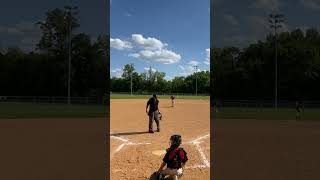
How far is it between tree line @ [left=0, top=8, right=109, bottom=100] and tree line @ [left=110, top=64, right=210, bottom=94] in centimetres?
Answer: 4437

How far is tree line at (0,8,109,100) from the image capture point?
193 feet

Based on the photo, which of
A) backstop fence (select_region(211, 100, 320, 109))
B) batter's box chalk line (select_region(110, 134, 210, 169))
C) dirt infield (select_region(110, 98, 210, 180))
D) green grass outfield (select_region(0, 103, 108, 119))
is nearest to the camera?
dirt infield (select_region(110, 98, 210, 180))

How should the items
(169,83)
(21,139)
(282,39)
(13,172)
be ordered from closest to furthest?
1. (13,172)
2. (21,139)
3. (282,39)
4. (169,83)

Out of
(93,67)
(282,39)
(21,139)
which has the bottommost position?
(21,139)

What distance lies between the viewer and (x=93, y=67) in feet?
201

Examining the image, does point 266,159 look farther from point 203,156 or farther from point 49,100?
point 49,100

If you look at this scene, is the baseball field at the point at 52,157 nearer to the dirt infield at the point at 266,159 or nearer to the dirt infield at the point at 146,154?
the dirt infield at the point at 146,154

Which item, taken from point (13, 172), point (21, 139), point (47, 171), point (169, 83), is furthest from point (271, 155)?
point (169, 83)

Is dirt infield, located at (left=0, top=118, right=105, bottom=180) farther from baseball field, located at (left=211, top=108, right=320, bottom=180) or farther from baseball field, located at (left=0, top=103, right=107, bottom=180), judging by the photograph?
baseball field, located at (left=211, top=108, right=320, bottom=180)

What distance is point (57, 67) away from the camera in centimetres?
6062

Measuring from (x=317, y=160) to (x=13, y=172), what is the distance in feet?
25.0

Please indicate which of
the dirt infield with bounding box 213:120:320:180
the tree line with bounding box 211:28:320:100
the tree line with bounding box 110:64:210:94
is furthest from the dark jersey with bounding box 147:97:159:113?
the tree line with bounding box 110:64:210:94

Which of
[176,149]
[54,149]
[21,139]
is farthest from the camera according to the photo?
[21,139]

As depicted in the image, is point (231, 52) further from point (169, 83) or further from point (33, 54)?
point (169, 83)
